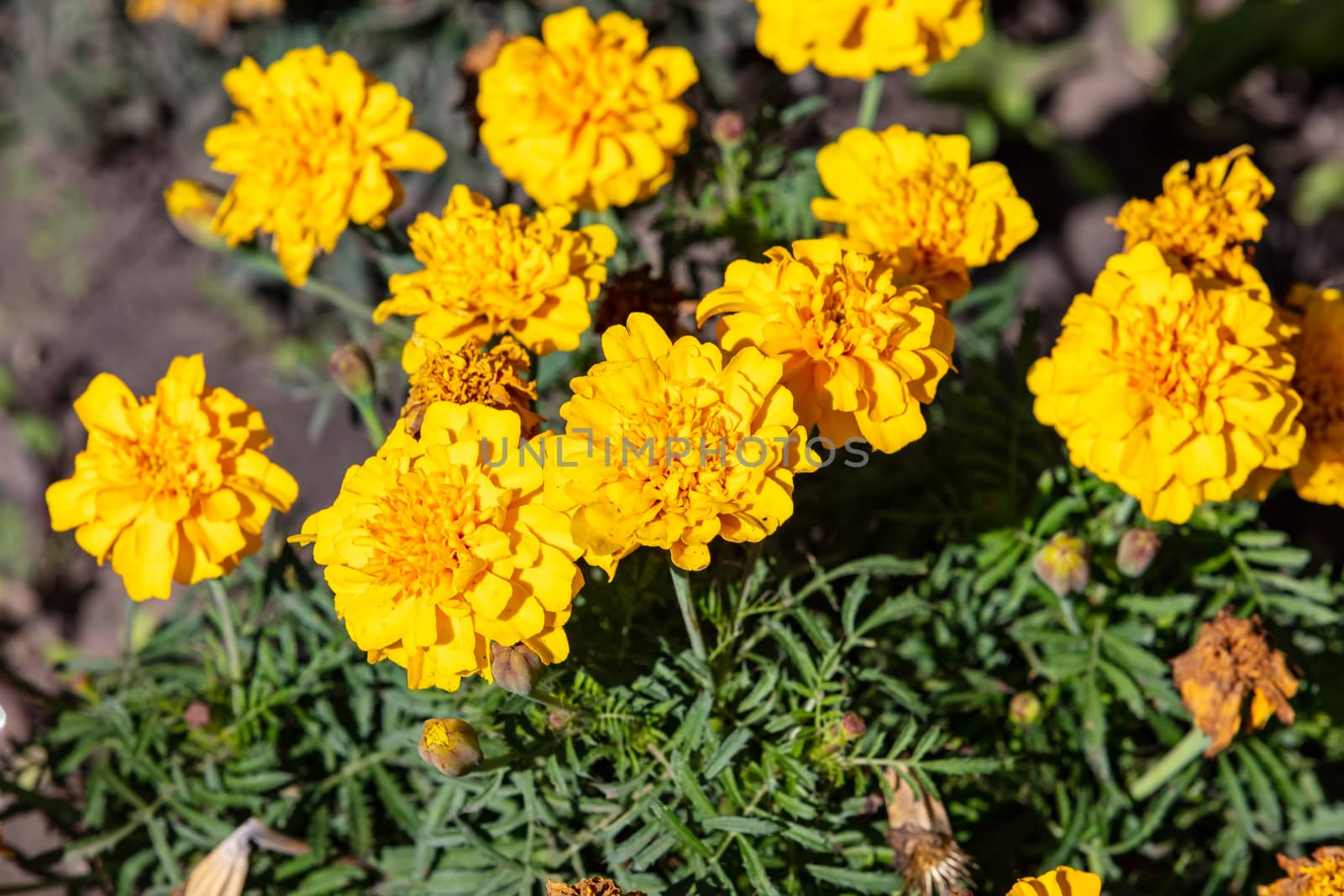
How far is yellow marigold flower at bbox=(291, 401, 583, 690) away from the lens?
4.14 ft

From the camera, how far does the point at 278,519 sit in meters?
2.50

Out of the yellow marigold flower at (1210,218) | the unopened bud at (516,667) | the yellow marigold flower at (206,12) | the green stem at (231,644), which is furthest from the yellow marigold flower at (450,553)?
the yellow marigold flower at (206,12)

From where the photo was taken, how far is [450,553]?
1272 millimetres

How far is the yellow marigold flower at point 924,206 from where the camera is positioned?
1.60 m

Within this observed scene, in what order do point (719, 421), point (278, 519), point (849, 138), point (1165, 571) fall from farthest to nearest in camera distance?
point (278, 519) < point (1165, 571) < point (849, 138) < point (719, 421)

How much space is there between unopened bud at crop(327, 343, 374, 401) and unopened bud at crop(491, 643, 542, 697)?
0.57 meters

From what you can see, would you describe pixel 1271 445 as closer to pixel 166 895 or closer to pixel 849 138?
pixel 849 138

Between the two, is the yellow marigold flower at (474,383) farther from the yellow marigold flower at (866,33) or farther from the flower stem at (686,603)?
the yellow marigold flower at (866,33)

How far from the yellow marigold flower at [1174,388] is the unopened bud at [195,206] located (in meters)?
1.36

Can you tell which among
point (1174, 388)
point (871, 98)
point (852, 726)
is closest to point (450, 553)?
point (852, 726)

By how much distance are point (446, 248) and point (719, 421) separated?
548 millimetres

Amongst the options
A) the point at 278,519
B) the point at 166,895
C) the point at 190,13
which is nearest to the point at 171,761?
the point at 166,895

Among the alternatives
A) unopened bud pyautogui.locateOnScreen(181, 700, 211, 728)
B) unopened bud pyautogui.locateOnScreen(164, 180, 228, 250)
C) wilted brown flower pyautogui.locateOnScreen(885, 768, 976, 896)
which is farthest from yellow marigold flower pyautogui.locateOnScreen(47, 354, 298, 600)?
wilted brown flower pyautogui.locateOnScreen(885, 768, 976, 896)

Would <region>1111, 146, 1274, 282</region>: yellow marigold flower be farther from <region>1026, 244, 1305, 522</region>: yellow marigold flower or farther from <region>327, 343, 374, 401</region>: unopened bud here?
<region>327, 343, 374, 401</region>: unopened bud
